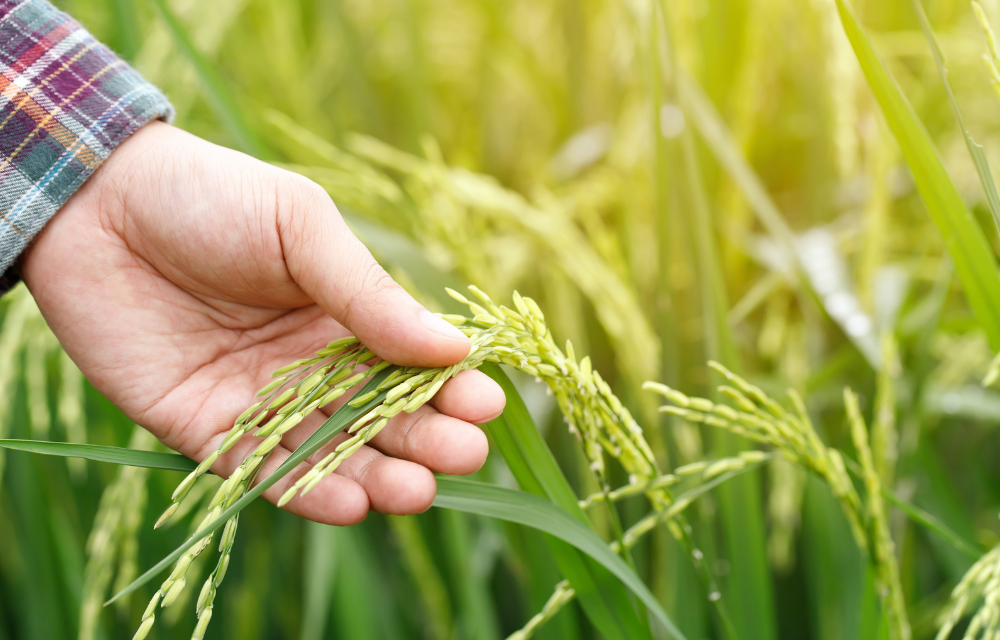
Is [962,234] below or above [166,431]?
above

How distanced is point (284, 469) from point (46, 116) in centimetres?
56

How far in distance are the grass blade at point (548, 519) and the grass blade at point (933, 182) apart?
1.25 feet

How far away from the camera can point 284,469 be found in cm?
37

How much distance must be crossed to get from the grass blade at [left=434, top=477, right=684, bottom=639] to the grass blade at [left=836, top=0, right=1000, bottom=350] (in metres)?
0.38

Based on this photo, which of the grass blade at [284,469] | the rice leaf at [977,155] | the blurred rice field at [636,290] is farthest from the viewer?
the blurred rice field at [636,290]

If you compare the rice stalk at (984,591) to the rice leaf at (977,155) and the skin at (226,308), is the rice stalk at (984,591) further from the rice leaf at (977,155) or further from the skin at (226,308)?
the skin at (226,308)

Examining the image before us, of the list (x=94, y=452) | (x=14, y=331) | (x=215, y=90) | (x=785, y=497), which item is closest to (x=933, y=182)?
(x=785, y=497)

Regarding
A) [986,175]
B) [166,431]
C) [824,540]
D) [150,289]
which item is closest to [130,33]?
[150,289]

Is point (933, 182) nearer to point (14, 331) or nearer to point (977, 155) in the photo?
point (977, 155)

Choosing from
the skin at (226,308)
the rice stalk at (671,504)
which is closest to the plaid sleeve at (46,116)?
the skin at (226,308)

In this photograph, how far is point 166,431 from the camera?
24.2 inches

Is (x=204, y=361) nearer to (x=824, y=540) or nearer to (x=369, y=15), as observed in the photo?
(x=824, y=540)

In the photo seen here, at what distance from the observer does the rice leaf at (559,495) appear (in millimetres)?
484

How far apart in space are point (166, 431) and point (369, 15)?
4.65ft
